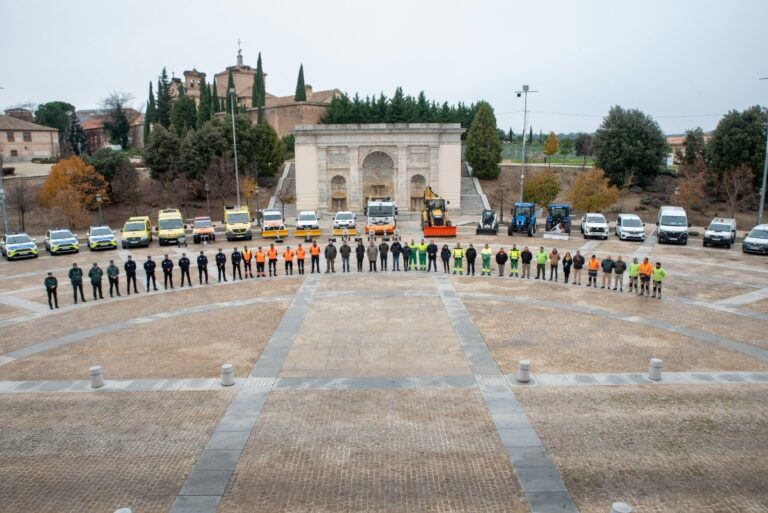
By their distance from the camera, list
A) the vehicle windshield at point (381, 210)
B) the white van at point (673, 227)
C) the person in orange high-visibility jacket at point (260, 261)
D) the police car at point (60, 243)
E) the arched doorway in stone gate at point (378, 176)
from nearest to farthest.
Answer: the person in orange high-visibility jacket at point (260, 261), the police car at point (60, 243), the white van at point (673, 227), the vehicle windshield at point (381, 210), the arched doorway in stone gate at point (378, 176)

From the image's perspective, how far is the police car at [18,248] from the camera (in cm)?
3014

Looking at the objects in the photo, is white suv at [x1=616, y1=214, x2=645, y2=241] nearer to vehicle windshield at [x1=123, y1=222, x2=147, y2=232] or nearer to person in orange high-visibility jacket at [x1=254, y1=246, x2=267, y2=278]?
person in orange high-visibility jacket at [x1=254, y1=246, x2=267, y2=278]

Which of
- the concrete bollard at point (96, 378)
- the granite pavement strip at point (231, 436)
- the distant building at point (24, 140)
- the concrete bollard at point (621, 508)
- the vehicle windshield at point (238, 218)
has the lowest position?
the granite pavement strip at point (231, 436)

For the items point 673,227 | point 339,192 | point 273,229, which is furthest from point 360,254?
point 339,192

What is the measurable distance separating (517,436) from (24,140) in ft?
272

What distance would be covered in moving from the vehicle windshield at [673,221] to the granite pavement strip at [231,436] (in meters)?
26.0

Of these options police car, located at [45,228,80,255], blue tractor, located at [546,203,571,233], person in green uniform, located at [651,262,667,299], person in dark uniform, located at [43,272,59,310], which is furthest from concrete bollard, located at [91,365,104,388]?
blue tractor, located at [546,203,571,233]

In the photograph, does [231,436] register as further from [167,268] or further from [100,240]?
[100,240]

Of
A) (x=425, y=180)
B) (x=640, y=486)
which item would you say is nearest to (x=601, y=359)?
(x=640, y=486)

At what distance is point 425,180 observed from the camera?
176 ft

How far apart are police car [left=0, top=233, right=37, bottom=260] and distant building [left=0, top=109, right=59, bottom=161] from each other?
49.3 m

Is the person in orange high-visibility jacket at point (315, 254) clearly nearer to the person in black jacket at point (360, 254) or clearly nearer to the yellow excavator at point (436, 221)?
the person in black jacket at point (360, 254)

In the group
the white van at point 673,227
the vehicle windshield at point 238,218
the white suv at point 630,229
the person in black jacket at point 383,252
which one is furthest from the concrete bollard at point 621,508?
the vehicle windshield at point 238,218

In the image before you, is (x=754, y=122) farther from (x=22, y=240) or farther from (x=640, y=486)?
(x=22, y=240)
